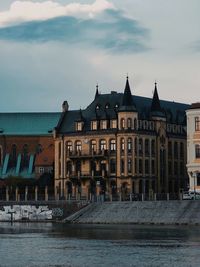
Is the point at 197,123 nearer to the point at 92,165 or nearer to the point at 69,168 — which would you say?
the point at 92,165

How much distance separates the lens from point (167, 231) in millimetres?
110250

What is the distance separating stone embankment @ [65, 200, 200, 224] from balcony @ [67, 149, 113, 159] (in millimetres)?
28410

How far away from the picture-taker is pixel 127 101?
171m

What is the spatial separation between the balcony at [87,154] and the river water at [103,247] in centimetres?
5435

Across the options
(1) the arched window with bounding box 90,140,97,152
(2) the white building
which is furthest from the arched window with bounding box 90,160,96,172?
(2) the white building

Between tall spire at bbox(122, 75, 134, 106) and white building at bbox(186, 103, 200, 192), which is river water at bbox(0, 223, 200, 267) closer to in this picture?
white building at bbox(186, 103, 200, 192)

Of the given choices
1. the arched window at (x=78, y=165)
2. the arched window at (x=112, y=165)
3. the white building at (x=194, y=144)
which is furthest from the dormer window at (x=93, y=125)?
the white building at (x=194, y=144)

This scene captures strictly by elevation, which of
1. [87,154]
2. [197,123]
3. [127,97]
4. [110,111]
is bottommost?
[87,154]

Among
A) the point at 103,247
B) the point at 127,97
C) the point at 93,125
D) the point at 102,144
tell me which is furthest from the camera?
the point at 93,125

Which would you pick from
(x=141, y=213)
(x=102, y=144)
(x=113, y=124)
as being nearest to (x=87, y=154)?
(x=102, y=144)

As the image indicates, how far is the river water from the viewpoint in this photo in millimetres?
75000

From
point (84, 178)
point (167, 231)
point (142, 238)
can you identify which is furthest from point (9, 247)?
point (84, 178)

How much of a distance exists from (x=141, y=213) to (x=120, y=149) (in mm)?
39001

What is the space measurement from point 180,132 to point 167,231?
75093mm
